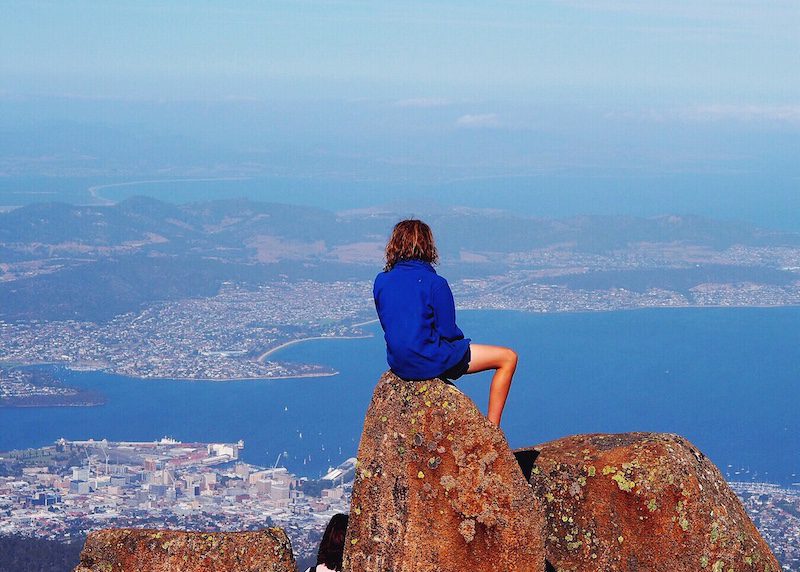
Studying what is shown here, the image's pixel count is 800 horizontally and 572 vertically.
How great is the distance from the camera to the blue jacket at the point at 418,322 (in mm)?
6922

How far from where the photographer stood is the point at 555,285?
197 meters

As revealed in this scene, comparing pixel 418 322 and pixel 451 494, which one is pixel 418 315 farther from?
pixel 451 494

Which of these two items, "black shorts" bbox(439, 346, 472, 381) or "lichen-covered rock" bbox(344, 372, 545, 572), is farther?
"black shorts" bbox(439, 346, 472, 381)

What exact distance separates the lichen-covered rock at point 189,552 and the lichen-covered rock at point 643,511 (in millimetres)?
1990

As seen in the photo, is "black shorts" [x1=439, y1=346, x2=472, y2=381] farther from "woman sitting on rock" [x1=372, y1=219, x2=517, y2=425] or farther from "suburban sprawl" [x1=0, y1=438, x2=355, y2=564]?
"suburban sprawl" [x1=0, y1=438, x2=355, y2=564]

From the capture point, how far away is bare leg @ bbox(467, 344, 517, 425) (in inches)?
297

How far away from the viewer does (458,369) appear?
7.25m

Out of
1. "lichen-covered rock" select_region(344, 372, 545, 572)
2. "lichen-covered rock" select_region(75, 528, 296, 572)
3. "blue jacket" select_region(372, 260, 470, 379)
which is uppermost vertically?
"blue jacket" select_region(372, 260, 470, 379)

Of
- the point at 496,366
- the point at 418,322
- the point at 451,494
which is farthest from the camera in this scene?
the point at 496,366

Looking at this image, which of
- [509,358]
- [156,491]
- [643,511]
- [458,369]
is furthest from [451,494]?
[156,491]

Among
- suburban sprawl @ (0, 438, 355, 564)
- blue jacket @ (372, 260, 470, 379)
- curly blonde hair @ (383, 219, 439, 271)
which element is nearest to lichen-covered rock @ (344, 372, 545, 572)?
blue jacket @ (372, 260, 470, 379)

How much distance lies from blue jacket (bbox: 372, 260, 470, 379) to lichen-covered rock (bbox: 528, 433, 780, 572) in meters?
1.59

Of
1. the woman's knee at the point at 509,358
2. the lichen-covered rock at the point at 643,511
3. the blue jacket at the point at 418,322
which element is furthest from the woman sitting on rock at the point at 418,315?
the lichen-covered rock at the point at 643,511

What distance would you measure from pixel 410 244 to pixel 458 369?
87 centimetres
